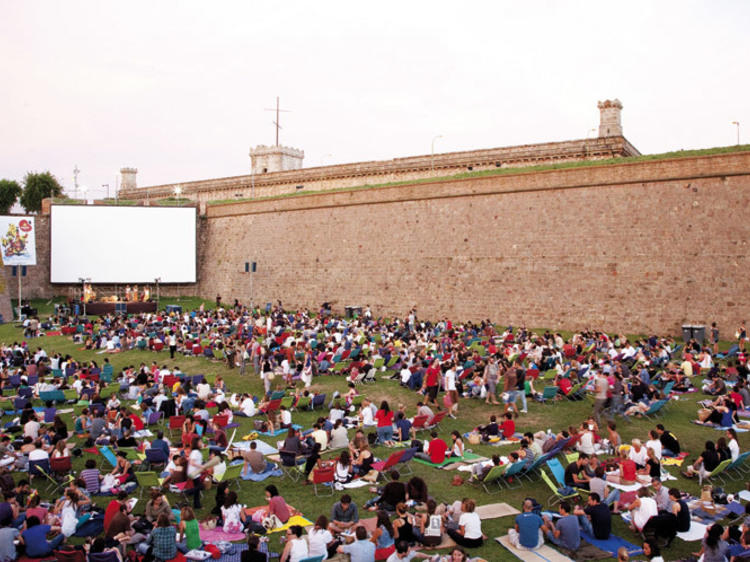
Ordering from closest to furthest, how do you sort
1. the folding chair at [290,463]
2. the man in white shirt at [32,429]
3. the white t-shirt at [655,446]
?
the white t-shirt at [655,446] < the folding chair at [290,463] < the man in white shirt at [32,429]

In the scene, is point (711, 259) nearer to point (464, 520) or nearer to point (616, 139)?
point (616, 139)

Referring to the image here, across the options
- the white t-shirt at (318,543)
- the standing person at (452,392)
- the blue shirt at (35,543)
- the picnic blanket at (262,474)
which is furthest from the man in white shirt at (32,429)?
the standing person at (452,392)

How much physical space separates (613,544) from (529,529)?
1.25 m

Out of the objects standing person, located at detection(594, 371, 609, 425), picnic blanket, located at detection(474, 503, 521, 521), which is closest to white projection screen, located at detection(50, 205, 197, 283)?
standing person, located at detection(594, 371, 609, 425)

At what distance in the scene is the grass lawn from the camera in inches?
348

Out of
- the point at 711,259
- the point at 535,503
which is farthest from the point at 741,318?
the point at 535,503

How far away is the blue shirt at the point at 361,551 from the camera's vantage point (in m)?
7.27

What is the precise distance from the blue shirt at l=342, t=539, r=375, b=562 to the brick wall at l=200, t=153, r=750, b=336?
785 inches

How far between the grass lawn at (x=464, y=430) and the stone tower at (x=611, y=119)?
22442 mm

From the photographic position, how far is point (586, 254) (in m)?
25.6

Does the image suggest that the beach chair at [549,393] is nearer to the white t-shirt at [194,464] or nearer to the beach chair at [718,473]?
the beach chair at [718,473]

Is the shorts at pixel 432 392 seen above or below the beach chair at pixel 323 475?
above

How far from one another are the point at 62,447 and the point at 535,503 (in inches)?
322

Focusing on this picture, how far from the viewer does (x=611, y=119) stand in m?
34.2
